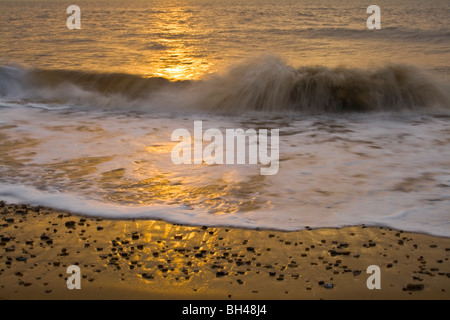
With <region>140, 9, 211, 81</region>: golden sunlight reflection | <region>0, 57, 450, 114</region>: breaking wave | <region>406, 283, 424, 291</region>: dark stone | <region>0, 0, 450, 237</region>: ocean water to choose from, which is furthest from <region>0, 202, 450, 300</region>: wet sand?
<region>140, 9, 211, 81</region>: golden sunlight reflection

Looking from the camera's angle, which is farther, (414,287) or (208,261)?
(208,261)

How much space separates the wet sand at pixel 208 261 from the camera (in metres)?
3.07

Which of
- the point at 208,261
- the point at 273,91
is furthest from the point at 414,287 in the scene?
the point at 273,91

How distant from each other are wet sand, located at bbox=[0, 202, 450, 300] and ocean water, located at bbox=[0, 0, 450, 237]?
25cm

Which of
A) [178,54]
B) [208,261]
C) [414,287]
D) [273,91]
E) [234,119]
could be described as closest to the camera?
[414,287]

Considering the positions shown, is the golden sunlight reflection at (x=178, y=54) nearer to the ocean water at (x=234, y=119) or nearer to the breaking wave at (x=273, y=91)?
the ocean water at (x=234, y=119)

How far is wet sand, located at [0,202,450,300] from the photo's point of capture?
121 inches

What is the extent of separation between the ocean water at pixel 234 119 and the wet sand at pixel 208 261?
25 centimetres

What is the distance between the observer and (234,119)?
8.63m

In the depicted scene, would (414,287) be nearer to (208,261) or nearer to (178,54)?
(208,261)

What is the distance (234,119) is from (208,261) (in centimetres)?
537

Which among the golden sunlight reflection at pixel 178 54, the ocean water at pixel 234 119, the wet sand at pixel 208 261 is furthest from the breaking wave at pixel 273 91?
the wet sand at pixel 208 261
